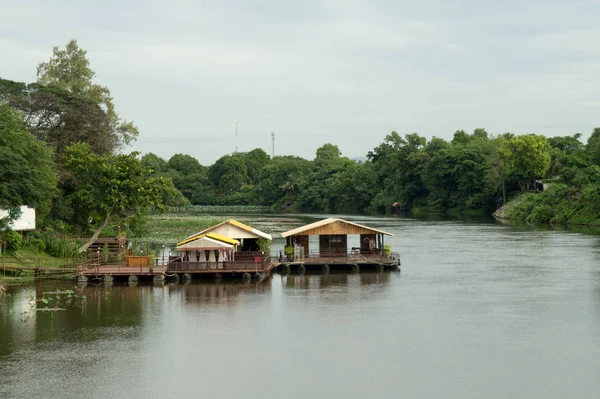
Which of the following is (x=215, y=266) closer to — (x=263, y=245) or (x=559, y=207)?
(x=263, y=245)

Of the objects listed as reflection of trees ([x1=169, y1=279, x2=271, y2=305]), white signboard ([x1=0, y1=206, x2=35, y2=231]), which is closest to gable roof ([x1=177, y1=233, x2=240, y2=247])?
reflection of trees ([x1=169, y1=279, x2=271, y2=305])

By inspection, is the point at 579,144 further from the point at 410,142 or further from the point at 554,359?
the point at 554,359

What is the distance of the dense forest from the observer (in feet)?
177

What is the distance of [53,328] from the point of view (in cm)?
3281

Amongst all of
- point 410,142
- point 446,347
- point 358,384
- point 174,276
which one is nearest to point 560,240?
point 174,276

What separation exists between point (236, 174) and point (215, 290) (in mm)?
151153

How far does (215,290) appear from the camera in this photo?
42.9 meters

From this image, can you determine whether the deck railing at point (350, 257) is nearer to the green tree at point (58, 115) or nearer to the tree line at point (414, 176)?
the green tree at point (58, 115)

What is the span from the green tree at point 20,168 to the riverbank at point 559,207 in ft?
201

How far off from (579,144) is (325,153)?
85574mm

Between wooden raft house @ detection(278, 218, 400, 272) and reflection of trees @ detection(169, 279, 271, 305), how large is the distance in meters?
4.51

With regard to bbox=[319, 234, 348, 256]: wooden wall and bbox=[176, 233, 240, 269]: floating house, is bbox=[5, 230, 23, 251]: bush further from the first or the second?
bbox=[319, 234, 348, 256]: wooden wall

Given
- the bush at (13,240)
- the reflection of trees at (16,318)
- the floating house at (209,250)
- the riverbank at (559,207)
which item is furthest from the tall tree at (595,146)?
the reflection of trees at (16,318)

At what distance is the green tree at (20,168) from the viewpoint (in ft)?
140
